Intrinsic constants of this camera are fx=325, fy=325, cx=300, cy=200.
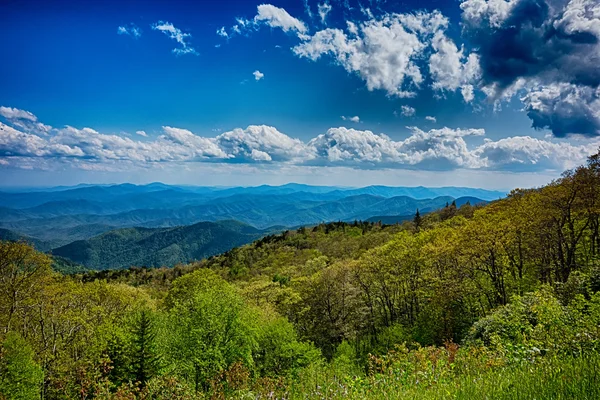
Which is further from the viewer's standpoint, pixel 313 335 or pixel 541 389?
pixel 313 335

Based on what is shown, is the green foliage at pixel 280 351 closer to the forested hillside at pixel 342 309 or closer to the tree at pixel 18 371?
the forested hillside at pixel 342 309

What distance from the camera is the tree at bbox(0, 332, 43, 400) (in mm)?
23859

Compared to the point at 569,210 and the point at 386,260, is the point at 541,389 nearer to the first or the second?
the point at 569,210

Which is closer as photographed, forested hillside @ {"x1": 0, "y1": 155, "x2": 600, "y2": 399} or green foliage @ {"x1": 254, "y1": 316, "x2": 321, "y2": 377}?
forested hillside @ {"x1": 0, "y1": 155, "x2": 600, "y2": 399}

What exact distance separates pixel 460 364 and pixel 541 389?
307cm

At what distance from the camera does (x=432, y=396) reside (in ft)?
15.8

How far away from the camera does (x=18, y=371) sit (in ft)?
80.7

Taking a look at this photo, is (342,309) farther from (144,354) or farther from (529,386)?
(529,386)

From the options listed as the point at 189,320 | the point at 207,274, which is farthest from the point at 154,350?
the point at 207,274

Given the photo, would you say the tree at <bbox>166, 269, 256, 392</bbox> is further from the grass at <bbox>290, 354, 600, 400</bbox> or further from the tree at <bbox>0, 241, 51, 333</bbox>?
the grass at <bbox>290, 354, 600, 400</bbox>

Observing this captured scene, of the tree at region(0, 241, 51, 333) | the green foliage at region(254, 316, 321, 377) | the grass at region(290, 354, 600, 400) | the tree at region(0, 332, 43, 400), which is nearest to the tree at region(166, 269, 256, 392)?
the green foliage at region(254, 316, 321, 377)

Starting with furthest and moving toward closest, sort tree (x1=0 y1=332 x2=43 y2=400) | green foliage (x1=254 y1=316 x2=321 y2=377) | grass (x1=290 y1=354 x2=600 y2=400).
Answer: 1. green foliage (x1=254 y1=316 x2=321 y2=377)
2. tree (x1=0 y1=332 x2=43 y2=400)
3. grass (x1=290 y1=354 x2=600 y2=400)

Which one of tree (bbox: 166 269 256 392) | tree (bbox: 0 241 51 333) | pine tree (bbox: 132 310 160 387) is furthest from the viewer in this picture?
tree (bbox: 0 241 51 333)

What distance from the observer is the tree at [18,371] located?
939 inches
